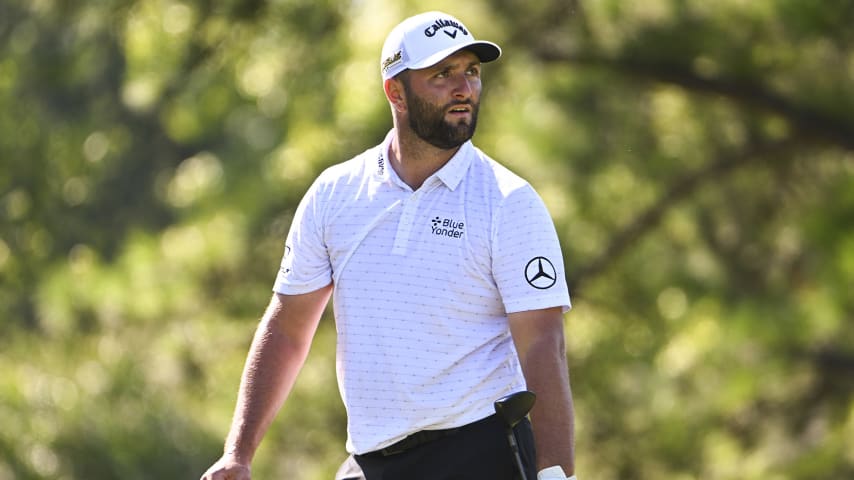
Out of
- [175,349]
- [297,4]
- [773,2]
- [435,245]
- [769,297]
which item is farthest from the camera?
[175,349]

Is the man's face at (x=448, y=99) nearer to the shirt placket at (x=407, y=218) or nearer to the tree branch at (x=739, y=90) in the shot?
the shirt placket at (x=407, y=218)

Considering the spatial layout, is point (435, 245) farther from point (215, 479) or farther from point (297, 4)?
point (297, 4)

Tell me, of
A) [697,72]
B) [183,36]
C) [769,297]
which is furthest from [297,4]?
[769,297]

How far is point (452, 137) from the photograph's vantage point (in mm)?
4047

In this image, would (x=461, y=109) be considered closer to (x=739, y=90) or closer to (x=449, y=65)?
(x=449, y=65)

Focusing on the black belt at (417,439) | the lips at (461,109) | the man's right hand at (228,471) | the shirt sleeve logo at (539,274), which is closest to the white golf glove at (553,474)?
the black belt at (417,439)

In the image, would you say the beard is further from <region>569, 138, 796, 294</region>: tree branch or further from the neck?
<region>569, 138, 796, 294</region>: tree branch

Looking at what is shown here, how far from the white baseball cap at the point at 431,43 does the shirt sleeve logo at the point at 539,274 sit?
1.84ft

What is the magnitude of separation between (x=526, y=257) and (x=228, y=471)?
93 cm

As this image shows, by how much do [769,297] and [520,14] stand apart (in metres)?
2.21

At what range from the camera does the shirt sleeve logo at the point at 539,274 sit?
3840 mm

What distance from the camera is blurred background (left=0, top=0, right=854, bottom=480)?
29.0 feet

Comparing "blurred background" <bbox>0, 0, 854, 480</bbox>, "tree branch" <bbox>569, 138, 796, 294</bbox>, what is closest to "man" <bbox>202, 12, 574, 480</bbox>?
"blurred background" <bbox>0, 0, 854, 480</bbox>

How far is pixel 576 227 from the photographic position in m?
10.3
